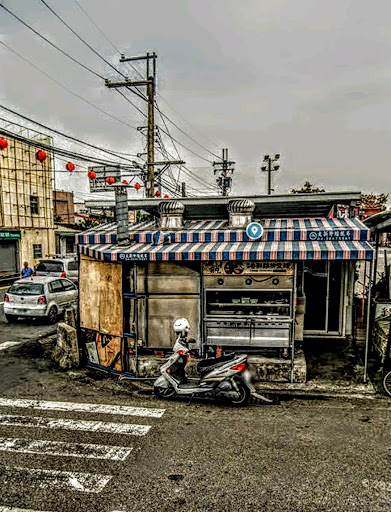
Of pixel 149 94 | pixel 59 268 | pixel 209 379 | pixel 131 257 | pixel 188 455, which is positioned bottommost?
pixel 188 455

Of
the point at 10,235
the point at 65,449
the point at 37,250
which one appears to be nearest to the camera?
the point at 65,449

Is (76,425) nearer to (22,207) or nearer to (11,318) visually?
(11,318)

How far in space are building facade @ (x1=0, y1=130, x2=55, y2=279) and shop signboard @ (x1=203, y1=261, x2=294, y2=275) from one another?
981 inches

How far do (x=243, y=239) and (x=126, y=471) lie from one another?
580 cm

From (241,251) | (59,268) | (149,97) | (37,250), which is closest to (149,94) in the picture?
(149,97)

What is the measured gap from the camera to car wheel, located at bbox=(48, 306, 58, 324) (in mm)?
16141

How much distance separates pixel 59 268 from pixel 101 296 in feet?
37.7

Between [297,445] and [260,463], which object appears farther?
[297,445]

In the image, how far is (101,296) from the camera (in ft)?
34.4

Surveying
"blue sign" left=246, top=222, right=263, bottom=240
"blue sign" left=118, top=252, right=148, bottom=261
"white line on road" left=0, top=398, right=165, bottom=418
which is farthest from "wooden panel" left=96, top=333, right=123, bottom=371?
"blue sign" left=246, top=222, right=263, bottom=240

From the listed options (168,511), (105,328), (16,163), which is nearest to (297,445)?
(168,511)

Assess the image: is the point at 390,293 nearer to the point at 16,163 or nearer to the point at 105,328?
the point at 105,328

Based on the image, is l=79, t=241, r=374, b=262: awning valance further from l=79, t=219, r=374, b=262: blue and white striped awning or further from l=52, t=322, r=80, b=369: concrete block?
l=52, t=322, r=80, b=369: concrete block

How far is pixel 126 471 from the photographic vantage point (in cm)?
564
